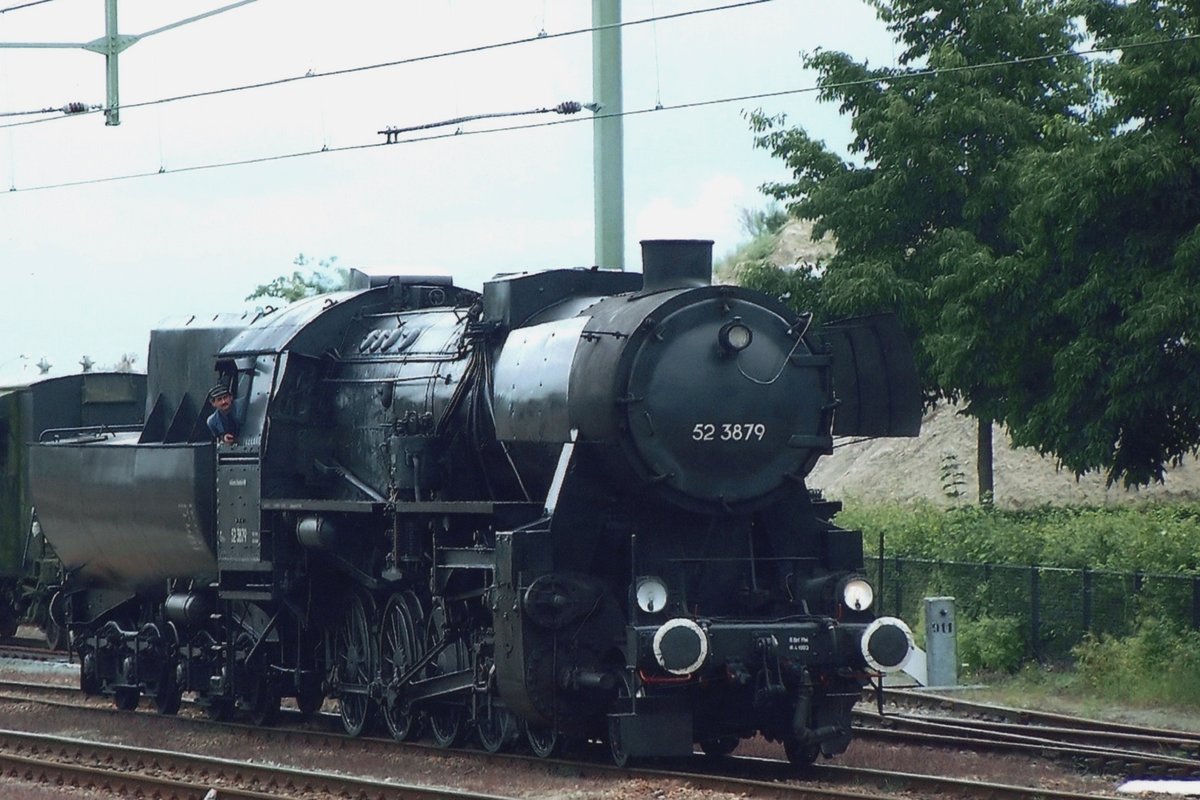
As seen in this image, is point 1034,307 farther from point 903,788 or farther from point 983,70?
point 903,788

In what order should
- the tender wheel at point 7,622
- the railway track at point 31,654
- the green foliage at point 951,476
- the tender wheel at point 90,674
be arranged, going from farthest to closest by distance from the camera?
the green foliage at point 951,476 < the tender wheel at point 7,622 < the railway track at point 31,654 < the tender wheel at point 90,674

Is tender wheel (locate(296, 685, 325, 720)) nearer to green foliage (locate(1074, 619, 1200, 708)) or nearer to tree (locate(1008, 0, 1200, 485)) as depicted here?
green foliage (locate(1074, 619, 1200, 708))

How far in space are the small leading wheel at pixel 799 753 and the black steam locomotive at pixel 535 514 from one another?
1.1 inches

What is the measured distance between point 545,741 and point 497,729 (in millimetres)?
602

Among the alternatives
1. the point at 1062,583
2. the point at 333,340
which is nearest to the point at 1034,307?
the point at 1062,583

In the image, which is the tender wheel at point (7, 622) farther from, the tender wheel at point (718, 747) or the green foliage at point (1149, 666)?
the green foliage at point (1149, 666)

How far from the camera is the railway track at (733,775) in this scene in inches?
420

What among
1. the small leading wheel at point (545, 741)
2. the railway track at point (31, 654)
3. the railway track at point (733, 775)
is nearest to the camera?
the railway track at point (733, 775)

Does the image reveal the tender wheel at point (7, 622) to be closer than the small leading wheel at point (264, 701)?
No

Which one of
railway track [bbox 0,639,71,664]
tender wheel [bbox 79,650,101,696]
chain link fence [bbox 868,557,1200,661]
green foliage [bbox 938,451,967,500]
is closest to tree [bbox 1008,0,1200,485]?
chain link fence [bbox 868,557,1200,661]

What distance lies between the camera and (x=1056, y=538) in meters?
20.1

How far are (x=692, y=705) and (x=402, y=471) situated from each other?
9.57 feet

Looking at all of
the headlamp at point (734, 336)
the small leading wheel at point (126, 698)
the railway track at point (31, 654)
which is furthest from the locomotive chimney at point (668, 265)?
the railway track at point (31, 654)

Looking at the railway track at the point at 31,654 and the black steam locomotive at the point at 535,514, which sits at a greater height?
the black steam locomotive at the point at 535,514
